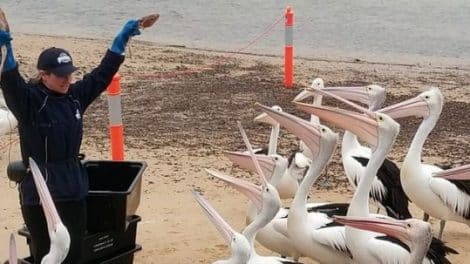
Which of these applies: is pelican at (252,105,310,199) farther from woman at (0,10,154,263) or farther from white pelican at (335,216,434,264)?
woman at (0,10,154,263)

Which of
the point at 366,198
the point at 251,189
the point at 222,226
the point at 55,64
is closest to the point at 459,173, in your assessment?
the point at 366,198

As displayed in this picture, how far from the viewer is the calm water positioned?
666 inches

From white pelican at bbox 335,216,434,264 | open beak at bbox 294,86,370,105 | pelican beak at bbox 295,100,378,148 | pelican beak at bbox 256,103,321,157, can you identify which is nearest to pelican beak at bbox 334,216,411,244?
white pelican at bbox 335,216,434,264

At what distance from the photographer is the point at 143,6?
22.0m

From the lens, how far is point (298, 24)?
19.8m

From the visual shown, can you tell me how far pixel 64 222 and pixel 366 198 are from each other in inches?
72.1

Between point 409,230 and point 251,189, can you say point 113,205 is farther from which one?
point 409,230

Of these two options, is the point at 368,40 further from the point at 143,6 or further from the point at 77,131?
the point at 77,131

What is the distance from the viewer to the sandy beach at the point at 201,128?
6.12 meters

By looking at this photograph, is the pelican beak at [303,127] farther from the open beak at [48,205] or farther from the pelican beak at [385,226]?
the open beak at [48,205]

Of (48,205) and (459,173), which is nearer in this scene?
(48,205)

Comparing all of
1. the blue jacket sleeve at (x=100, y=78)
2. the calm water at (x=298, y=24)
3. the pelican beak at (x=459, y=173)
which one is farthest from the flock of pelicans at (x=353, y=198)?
the calm water at (x=298, y=24)

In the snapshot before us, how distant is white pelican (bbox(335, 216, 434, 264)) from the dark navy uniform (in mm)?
1407

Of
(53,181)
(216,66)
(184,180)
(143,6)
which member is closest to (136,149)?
(184,180)
